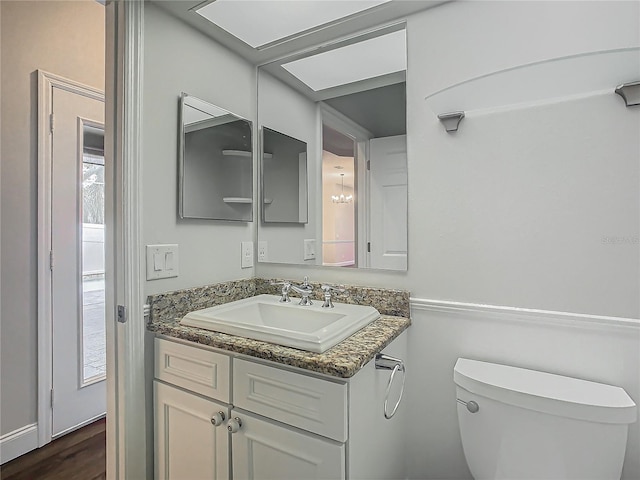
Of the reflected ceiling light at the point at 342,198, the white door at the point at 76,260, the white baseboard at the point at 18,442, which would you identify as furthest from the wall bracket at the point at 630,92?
the white baseboard at the point at 18,442

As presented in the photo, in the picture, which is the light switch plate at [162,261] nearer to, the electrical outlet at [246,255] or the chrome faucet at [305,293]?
the electrical outlet at [246,255]

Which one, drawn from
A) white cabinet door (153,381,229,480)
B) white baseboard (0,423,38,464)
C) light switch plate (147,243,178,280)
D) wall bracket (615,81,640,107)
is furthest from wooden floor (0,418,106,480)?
wall bracket (615,81,640,107)

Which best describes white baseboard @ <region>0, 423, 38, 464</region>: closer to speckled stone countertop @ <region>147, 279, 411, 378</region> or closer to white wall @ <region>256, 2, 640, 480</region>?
speckled stone countertop @ <region>147, 279, 411, 378</region>

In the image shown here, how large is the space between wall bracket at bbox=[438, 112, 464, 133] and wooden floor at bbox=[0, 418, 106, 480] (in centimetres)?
221

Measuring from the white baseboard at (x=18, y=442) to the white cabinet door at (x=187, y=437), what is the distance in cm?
104

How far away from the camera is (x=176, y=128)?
1.46 metres

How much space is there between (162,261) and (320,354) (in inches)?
30.1

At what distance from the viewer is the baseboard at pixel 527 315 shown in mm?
1116

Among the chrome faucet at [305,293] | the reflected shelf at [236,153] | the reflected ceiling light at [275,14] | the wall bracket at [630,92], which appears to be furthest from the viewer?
the reflected shelf at [236,153]

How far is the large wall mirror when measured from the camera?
148 cm

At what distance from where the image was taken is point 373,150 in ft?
4.98

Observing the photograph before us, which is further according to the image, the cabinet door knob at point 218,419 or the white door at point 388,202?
the white door at point 388,202

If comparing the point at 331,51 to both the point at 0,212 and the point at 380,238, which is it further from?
the point at 0,212

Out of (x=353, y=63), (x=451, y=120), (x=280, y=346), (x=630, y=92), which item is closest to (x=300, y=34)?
(x=353, y=63)
